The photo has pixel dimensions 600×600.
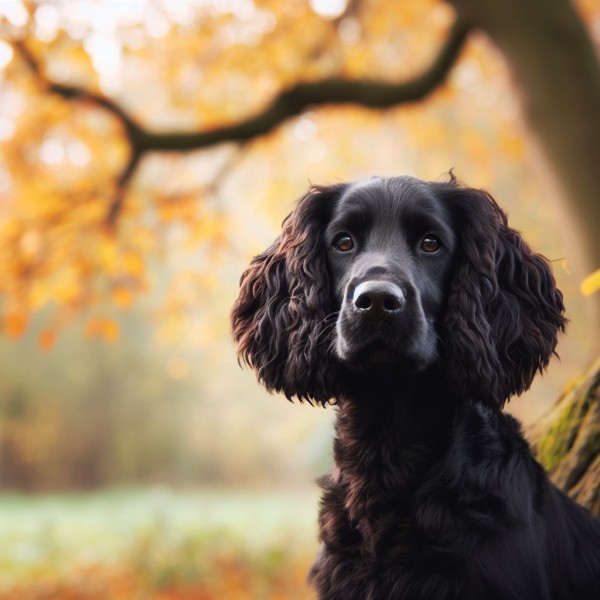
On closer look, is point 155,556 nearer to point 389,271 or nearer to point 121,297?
point 121,297

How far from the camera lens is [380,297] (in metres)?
2.40

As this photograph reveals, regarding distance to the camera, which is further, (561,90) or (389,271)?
(561,90)

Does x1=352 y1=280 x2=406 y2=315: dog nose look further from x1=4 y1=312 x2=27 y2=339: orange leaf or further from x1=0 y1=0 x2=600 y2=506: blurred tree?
x1=4 y1=312 x2=27 y2=339: orange leaf

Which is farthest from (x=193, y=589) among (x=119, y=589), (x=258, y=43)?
(x=258, y=43)

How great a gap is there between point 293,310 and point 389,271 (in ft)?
1.66

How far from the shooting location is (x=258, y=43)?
923cm

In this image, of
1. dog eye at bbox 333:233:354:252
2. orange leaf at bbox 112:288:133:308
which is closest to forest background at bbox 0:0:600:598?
orange leaf at bbox 112:288:133:308

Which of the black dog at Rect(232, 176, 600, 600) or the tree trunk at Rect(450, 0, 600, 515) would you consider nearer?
Answer: the black dog at Rect(232, 176, 600, 600)

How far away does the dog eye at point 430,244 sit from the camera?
275 centimetres

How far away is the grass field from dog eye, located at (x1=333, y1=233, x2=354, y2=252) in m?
6.08

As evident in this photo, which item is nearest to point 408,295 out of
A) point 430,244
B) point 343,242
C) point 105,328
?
point 430,244

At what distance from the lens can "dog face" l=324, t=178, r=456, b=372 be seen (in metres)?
2.44

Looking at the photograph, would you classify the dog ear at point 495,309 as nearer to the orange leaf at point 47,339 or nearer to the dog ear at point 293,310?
the dog ear at point 293,310

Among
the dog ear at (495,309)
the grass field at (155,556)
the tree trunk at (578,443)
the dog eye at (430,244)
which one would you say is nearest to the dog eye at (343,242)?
the dog eye at (430,244)
